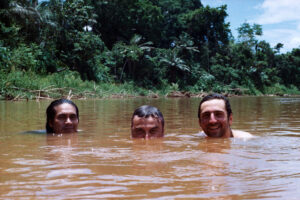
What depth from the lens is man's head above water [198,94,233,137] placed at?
4.60m

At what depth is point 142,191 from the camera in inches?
80.1

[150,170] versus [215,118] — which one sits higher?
[215,118]

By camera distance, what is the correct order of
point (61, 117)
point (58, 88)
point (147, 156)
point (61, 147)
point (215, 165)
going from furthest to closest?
1. point (58, 88)
2. point (61, 117)
3. point (61, 147)
4. point (147, 156)
5. point (215, 165)

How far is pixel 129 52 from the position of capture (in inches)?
1174

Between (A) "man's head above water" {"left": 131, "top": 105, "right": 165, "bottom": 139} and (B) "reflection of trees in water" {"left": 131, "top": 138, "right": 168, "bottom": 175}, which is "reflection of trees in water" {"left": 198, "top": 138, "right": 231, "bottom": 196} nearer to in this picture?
(B) "reflection of trees in water" {"left": 131, "top": 138, "right": 168, "bottom": 175}

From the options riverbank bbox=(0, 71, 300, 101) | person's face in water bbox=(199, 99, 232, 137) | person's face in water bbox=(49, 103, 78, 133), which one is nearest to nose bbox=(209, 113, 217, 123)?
person's face in water bbox=(199, 99, 232, 137)

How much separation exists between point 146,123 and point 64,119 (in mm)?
1553

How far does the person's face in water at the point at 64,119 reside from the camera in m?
5.25

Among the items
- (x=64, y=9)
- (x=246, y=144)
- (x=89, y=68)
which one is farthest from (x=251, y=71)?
(x=246, y=144)

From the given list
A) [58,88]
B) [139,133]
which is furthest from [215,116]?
[58,88]

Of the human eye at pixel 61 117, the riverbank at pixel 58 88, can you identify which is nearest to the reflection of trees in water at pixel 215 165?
the human eye at pixel 61 117

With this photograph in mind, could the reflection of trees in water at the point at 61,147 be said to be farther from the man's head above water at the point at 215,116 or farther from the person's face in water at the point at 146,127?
the man's head above water at the point at 215,116

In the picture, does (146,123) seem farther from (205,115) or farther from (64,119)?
(64,119)

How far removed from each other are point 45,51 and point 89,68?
4.37 meters
